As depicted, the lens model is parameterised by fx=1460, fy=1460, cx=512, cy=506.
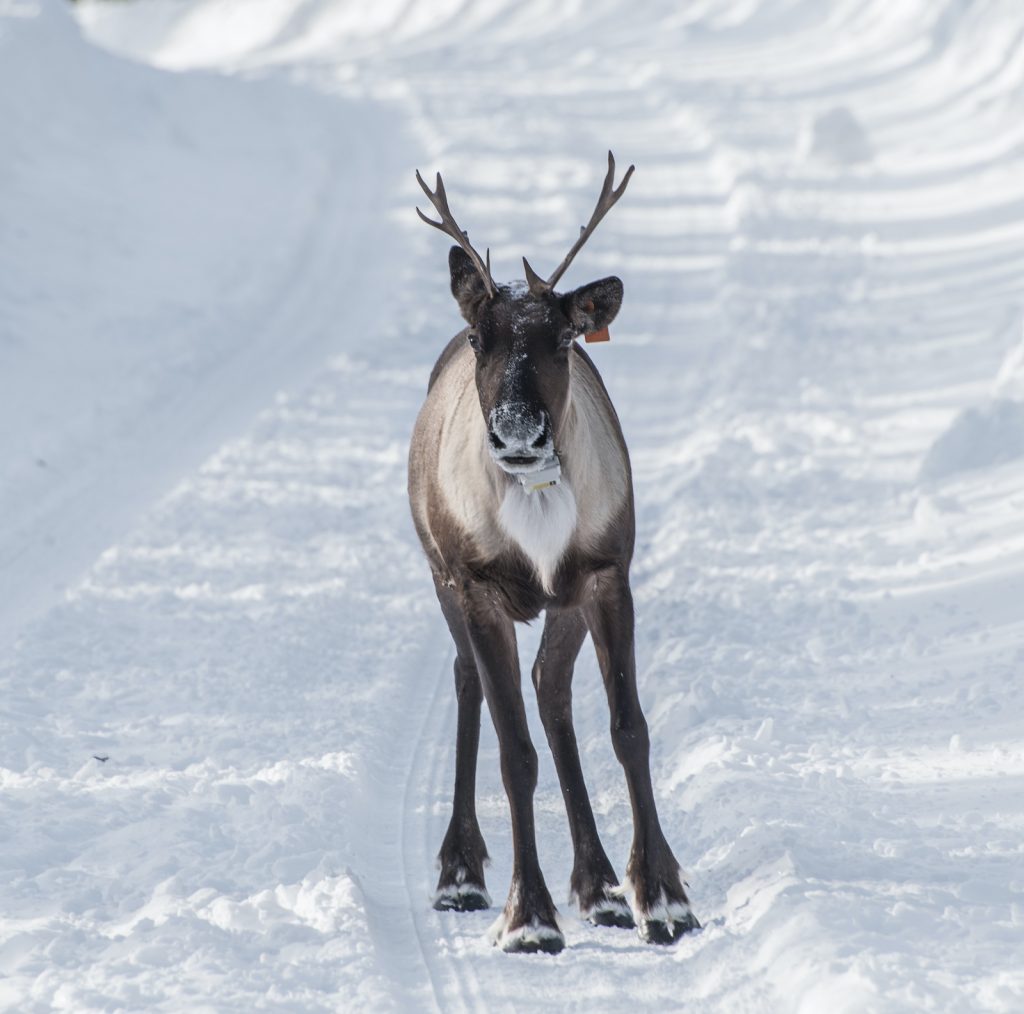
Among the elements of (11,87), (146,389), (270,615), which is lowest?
(270,615)

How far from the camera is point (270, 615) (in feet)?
29.3

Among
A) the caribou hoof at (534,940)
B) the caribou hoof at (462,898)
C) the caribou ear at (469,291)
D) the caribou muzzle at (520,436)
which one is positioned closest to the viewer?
the caribou muzzle at (520,436)

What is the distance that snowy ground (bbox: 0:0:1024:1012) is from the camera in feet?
17.1

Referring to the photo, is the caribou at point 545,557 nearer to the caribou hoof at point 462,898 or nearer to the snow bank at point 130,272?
the caribou hoof at point 462,898

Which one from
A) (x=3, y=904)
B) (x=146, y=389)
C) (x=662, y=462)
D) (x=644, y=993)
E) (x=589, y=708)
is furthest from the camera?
(x=146, y=389)

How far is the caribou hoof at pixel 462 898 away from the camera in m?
5.74

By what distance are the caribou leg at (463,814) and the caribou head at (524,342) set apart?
1.05 metres

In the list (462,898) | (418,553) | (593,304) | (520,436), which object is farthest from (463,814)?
(418,553)

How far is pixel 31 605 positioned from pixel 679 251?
10.5 meters

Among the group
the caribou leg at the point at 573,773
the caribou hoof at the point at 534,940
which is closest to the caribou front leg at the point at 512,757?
the caribou hoof at the point at 534,940

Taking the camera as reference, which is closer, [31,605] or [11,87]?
[31,605]

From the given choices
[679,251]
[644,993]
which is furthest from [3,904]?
[679,251]

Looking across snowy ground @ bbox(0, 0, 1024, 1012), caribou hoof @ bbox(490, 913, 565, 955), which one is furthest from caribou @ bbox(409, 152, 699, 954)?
snowy ground @ bbox(0, 0, 1024, 1012)

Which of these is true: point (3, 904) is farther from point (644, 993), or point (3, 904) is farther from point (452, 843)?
point (644, 993)
